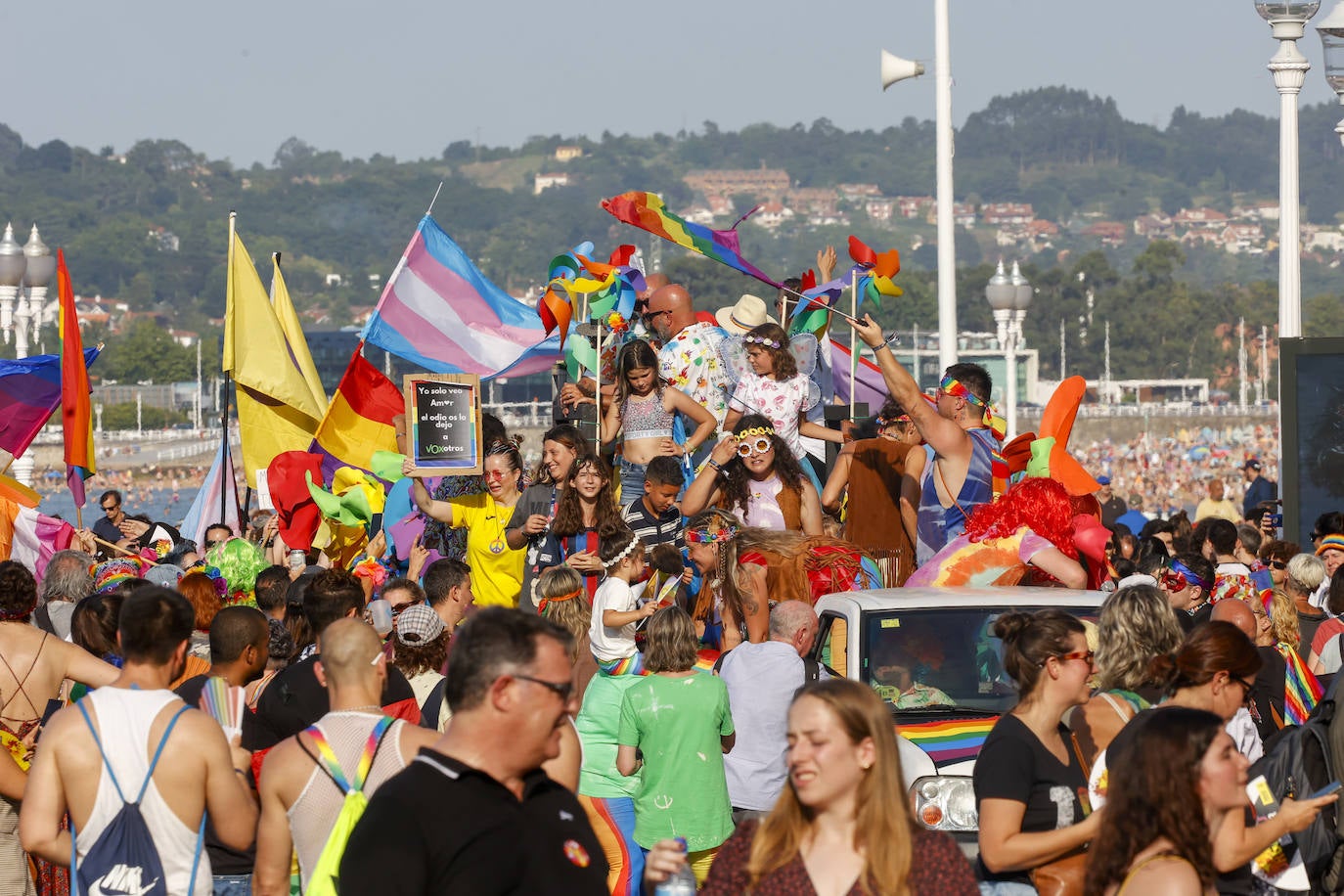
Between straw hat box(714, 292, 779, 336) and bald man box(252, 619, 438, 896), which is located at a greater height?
straw hat box(714, 292, 779, 336)

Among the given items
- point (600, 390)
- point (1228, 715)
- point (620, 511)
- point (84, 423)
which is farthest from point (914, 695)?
point (84, 423)

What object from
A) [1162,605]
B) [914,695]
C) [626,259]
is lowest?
[914,695]

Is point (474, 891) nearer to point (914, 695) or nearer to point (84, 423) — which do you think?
point (914, 695)

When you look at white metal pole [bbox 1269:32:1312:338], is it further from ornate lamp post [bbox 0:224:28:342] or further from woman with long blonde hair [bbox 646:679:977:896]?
woman with long blonde hair [bbox 646:679:977:896]

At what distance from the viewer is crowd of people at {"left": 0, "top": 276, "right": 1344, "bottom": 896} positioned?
3674 mm

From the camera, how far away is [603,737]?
701 centimetres

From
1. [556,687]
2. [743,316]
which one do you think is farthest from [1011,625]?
[743,316]

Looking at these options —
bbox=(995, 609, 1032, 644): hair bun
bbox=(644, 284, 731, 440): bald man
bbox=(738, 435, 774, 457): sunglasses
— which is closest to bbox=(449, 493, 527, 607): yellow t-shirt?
bbox=(738, 435, 774, 457): sunglasses

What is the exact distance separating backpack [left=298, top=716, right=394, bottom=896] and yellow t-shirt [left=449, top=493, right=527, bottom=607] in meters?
5.24

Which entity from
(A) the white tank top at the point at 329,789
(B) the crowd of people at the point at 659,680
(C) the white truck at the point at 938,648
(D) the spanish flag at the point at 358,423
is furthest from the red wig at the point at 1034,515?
(D) the spanish flag at the point at 358,423

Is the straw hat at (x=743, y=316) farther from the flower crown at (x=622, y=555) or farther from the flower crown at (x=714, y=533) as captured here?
the flower crown at (x=622, y=555)

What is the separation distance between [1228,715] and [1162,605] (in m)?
0.63

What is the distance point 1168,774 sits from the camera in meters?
3.98

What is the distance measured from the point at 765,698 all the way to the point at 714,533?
6.55 ft
